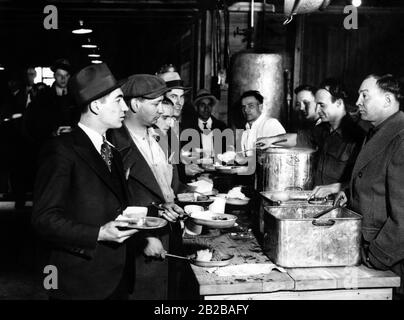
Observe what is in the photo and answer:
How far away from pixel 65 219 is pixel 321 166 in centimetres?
321

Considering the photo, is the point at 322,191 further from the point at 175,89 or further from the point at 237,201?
the point at 175,89

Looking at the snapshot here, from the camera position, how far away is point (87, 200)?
2.61 metres

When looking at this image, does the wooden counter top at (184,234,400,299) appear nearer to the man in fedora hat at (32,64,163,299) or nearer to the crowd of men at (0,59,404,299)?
the crowd of men at (0,59,404,299)

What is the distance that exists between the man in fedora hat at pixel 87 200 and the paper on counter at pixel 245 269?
24.0 inches

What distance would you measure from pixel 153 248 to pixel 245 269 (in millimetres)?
782

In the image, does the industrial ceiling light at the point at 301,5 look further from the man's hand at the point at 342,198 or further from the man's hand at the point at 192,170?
the man's hand at the point at 192,170

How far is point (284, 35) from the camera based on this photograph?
9.22 m

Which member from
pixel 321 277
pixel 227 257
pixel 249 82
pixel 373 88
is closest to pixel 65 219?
pixel 227 257

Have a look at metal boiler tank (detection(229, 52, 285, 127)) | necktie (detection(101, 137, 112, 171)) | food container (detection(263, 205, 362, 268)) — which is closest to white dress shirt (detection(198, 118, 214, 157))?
metal boiler tank (detection(229, 52, 285, 127))

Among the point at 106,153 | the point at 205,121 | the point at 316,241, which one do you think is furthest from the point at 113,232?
the point at 205,121

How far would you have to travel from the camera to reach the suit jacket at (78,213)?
7.98 ft

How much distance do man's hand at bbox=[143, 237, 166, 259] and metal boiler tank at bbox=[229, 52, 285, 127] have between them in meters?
4.93

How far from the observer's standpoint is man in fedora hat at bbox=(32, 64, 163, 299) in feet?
8.02

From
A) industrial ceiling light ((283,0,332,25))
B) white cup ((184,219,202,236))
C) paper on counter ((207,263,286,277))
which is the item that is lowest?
white cup ((184,219,202,236))
